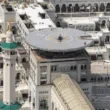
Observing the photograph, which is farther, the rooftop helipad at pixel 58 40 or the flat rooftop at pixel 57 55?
the flat rooftop at pixel 57 55

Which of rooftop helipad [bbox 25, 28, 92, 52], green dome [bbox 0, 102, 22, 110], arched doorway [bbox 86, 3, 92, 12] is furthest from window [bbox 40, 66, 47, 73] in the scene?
arched doorway [bbox 86, 3, 92, 12]

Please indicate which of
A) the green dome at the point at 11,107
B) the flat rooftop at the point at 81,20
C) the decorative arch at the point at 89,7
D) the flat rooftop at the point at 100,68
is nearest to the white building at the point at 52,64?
the green dome at the point at 11,107

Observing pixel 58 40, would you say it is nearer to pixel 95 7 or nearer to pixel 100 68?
pixel 100 68

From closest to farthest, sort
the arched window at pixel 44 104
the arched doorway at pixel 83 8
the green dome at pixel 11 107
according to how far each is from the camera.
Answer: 1. the green dome at pixel 11 107
2. the arched window at pixel 44 104
3. the arched doorway at pixel 83 8

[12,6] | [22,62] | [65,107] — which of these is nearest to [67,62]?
[65,107]

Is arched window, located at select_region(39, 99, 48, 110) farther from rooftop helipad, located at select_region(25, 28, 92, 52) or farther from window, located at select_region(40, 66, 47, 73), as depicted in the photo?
rooftop helipad, located at select_region(25, 28, 92, 52)

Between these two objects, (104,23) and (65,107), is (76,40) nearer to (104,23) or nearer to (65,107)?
(65,107)

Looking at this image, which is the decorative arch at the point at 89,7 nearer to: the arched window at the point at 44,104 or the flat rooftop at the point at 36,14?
the flat rooftop at the point at 36,14
